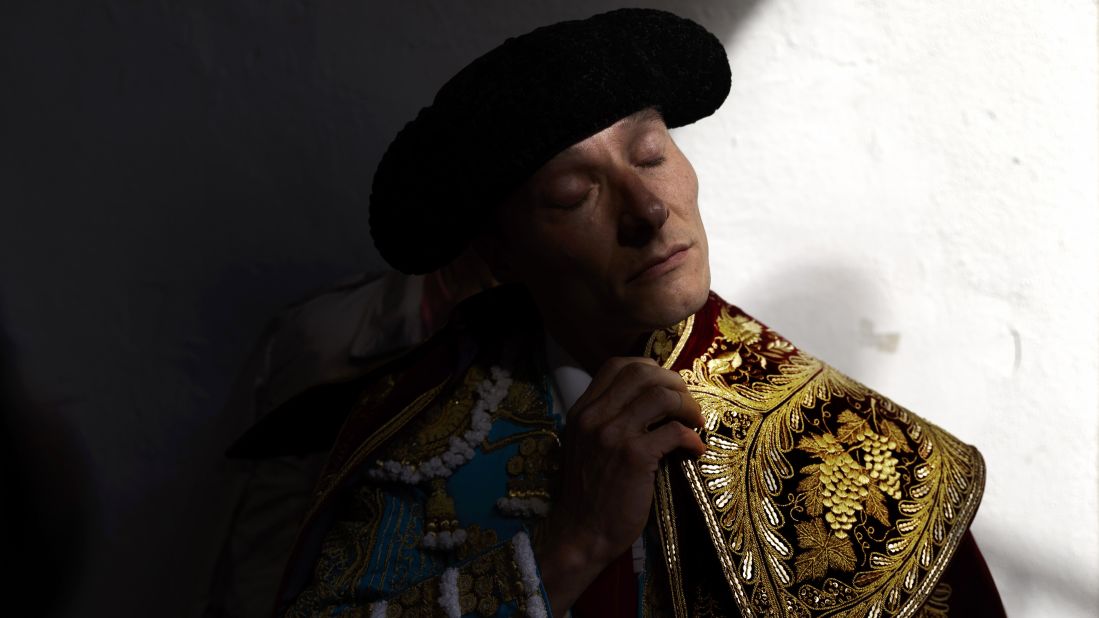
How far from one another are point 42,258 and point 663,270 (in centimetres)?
132

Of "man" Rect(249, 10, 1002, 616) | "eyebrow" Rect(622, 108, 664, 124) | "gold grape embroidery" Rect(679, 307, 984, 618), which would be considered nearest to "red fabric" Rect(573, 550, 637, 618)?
"man" Rect(249, 10, 1002, 616)

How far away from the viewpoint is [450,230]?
123 centimetres

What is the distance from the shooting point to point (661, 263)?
3.84 ft

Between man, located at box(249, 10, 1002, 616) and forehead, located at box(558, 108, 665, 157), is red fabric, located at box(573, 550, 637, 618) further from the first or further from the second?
forehead, located at box(558, 108, 665, 157)

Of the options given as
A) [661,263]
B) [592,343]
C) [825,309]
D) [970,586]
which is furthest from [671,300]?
[825,309]

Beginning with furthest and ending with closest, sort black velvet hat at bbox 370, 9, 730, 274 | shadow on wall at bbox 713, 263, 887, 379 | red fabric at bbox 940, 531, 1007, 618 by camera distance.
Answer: shadow on wall at bbox 713, 263, 887, 379
red fabric at bbox 940, 531, 1007, 618
black velvet hat at bbox 370, 9, 730, 274

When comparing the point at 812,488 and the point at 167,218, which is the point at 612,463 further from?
the point at 167,218

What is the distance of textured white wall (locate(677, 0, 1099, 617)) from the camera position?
179 centimetres

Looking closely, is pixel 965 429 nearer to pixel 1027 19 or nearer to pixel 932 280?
pixel 932 280

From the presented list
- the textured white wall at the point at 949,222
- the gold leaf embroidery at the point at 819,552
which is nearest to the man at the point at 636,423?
the gold leaf embroidery at the point at 819,552

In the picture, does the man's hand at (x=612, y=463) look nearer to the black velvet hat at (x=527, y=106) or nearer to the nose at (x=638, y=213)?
the nose at (x=638, y=213)

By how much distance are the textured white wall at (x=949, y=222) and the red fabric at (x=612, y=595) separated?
0.83 m

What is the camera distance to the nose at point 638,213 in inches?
45.2

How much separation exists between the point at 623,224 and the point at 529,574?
1.25 feet
